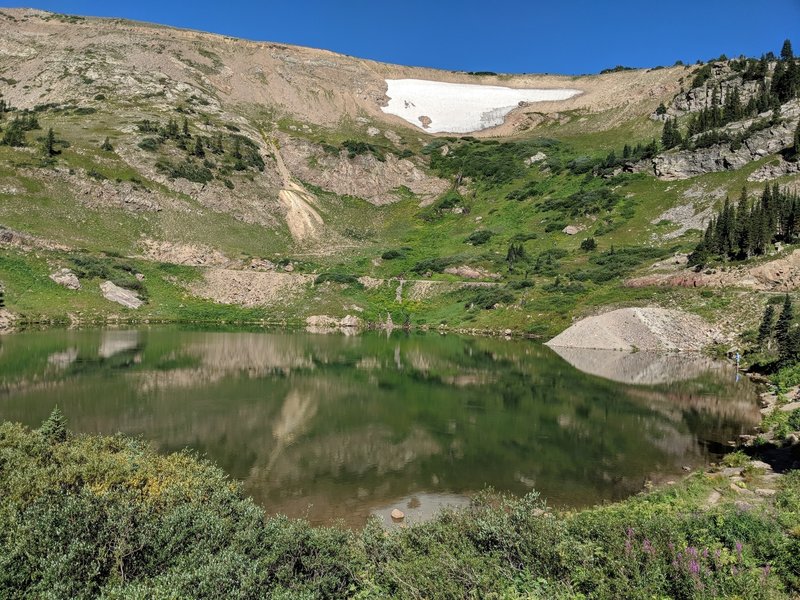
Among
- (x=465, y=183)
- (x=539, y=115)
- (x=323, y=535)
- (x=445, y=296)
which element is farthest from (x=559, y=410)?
(x=539, y=115)

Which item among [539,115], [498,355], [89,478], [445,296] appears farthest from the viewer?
[539,115]

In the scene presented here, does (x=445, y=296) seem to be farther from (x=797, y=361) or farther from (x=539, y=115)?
(x=539, y=115)

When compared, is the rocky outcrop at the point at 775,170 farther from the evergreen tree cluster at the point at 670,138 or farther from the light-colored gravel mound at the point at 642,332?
the light-colored gravel mound at the point at 642,332

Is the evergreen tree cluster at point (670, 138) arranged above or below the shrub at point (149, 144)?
above

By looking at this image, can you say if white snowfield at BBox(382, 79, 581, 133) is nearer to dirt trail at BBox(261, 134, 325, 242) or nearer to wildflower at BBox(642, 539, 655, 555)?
dirt trail at BBox(261, 134, 325, 242)

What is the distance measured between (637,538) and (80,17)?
697 ft

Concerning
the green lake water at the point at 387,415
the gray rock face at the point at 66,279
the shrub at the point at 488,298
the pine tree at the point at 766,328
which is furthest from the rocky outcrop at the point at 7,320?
the pine tree at the point at 766,328

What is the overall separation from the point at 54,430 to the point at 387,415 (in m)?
15.1

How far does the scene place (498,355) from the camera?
49.6 metres

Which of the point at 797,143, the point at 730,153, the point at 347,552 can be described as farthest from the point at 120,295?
the point at 797,143

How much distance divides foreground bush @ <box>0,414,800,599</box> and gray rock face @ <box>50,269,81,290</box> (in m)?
65.8

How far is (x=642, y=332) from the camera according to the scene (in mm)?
55031

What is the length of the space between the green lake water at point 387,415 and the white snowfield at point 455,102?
13714 centimetres

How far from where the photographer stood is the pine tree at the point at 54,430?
14966mm
